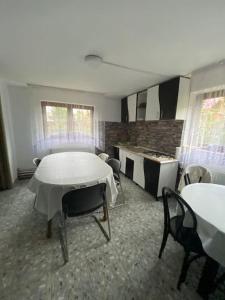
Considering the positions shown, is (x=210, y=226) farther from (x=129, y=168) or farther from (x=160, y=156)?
(x=129, y=168)

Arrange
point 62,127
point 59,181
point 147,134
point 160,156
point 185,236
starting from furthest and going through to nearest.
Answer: point 62,127, point 147,134, point 160,156, point 59,181, point 185,236

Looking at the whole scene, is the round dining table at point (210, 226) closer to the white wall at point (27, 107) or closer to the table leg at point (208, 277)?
the table leg at point (208, 277)

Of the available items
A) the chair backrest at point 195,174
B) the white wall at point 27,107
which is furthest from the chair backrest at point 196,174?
the white wall at point 27,107

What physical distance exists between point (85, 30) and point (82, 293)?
237cm

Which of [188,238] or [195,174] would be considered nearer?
[188,238]

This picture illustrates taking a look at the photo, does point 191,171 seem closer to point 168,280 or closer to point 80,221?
point 168,280

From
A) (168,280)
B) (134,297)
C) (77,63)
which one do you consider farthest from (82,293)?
(77,63)

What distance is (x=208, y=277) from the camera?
110 cm

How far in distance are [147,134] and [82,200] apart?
8.70 feet

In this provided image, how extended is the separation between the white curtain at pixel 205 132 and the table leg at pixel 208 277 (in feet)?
4.60

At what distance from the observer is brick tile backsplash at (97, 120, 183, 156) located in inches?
110

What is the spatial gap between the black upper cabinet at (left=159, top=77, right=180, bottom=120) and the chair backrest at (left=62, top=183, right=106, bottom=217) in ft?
6.23

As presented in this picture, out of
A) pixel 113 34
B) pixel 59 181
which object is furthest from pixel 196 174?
pixel 113 34

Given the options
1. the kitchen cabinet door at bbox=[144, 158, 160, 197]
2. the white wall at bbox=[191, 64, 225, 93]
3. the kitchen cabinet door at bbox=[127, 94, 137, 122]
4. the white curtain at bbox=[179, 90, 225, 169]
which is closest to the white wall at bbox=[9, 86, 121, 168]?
the kitchen cabinet door at bbox=[127, 94, 137, 122]
